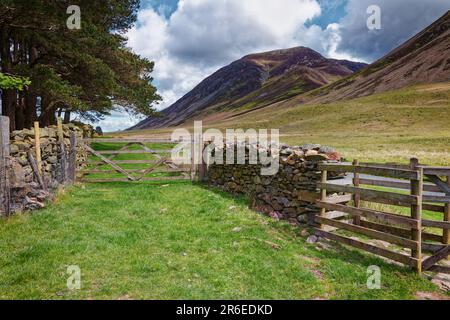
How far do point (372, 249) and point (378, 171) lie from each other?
1893 millimetres

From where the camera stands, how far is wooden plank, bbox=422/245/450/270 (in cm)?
687

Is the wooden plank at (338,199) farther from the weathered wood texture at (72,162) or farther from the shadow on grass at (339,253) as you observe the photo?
the weathered wood texture at (72,162)

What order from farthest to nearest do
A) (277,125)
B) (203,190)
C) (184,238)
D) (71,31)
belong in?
(277,125) → (71,31) → (203,190) → (184,238)

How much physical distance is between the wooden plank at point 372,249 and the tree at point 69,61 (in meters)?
16.1

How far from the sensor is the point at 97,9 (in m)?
21.2

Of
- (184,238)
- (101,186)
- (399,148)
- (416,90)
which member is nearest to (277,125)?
(416,90)

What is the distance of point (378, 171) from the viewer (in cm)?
793

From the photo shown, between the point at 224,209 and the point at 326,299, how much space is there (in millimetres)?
5877

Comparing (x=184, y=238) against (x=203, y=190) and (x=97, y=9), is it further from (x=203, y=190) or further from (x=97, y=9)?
(x=97, y=9)

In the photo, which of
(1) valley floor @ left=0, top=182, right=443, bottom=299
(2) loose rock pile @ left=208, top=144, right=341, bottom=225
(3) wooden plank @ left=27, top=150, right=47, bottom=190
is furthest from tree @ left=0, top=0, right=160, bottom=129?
(2) loose rock pile @ left=208, top=144, right=341, bottom=225

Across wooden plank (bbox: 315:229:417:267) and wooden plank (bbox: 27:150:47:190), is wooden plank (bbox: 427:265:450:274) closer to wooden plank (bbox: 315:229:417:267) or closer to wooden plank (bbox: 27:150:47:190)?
wooden plank (bbox: 315:229:417:267)

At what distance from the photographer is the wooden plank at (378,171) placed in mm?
6973

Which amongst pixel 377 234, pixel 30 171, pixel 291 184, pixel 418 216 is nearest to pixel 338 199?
pixel 291 184

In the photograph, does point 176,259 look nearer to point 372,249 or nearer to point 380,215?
point 372,249
